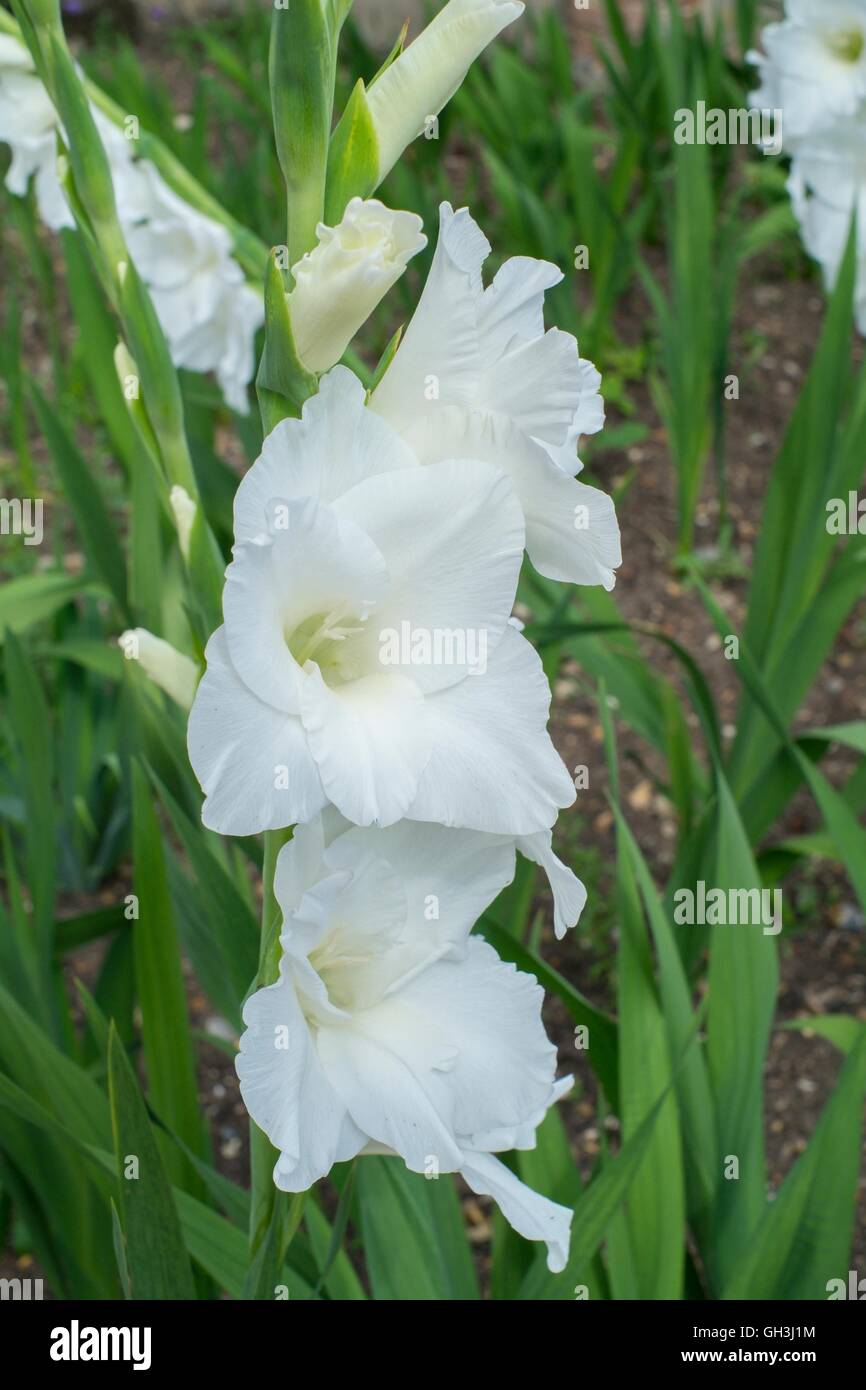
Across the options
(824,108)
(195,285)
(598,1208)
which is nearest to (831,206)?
(824,108)

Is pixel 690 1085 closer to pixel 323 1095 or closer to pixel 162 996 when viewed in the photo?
pixel 162 996

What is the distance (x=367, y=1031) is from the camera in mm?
773

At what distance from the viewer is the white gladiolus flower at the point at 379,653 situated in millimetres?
658

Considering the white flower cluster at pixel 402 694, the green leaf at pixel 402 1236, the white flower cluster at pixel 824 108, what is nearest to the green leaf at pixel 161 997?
the green leaf at pixel 402 1236

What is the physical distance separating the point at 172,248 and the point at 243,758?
4.05 ft

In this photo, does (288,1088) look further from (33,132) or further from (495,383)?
(33,132)

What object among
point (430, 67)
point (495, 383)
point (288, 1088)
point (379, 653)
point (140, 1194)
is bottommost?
point (140, 1194)

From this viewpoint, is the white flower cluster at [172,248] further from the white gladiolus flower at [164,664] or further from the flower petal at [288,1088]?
the flower petal at [288,1088]

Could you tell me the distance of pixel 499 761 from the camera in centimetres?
69

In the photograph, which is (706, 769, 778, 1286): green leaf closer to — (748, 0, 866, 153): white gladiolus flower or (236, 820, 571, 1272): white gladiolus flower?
(236, 820, 571, 1272): white gladiolus flower

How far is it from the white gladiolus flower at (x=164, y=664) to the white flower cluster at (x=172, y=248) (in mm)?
818

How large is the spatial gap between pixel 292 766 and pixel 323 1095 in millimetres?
184
